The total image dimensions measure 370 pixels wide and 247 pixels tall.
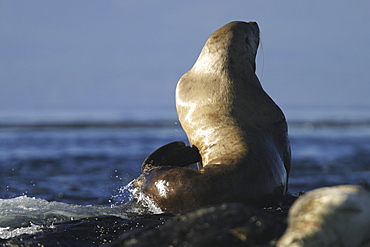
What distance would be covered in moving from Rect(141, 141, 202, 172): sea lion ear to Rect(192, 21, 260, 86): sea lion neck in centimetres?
87

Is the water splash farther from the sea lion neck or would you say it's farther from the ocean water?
the sea lion neck

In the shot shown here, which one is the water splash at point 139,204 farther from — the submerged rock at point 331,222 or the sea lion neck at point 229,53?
the submerged rock at point 331,222

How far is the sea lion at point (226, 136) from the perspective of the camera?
14.5 ft

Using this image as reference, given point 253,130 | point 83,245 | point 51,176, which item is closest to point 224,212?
point 83,245

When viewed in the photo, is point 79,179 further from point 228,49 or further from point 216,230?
point 216,230

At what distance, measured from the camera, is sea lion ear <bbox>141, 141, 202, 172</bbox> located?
5.15 meters

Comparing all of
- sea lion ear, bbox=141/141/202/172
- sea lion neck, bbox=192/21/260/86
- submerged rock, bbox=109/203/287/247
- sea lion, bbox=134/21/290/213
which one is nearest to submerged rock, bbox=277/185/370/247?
submerged rock, bbox=109/203/287/247

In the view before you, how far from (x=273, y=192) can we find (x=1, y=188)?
560cm

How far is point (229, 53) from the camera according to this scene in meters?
5.64

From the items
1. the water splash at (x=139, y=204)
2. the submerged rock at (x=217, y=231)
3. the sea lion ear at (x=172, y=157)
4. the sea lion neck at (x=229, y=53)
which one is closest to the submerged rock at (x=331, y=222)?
the submerged rock at (x=217, y=231)

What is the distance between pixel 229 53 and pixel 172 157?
1.29 meters

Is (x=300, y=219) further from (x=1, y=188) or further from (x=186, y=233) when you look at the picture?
(x=1, y=188)

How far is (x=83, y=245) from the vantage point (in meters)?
3.71

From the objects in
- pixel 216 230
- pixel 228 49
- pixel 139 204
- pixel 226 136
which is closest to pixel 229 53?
pixel 228 49
